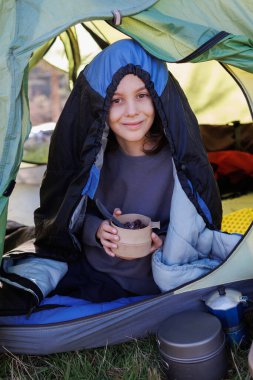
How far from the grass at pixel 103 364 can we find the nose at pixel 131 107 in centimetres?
61

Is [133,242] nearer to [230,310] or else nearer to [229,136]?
[230,310]

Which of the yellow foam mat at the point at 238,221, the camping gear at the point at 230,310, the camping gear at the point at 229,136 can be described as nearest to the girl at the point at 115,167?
the camping gear at the point at 230,310

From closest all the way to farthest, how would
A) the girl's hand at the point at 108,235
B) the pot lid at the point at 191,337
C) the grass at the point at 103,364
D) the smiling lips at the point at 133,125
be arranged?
the pot lid at the point at 191,337 → the grass at the point at 103,364 → the girl's hand at the point at 108,235 → the smiling lips at the point at 133,125

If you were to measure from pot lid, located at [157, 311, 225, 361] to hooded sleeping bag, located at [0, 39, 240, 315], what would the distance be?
22 centimetres

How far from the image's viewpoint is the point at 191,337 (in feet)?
4.71

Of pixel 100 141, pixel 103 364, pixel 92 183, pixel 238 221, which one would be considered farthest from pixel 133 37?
pixel 238 221

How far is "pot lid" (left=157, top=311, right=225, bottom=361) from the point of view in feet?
4.66

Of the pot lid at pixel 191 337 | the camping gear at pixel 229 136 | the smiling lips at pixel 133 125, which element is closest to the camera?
the pot lid at pixel 191 337

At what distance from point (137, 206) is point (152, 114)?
Result: 10.9 inches

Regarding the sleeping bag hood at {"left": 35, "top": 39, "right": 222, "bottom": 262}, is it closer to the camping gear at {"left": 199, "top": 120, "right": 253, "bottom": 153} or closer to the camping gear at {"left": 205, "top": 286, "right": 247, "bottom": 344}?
the camping gear at {"left": 205, "top": 286, "right": 247, "bottom": 344}

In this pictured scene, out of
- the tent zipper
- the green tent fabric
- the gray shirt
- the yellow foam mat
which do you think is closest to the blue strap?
the gray shirt

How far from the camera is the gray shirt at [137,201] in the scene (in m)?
1.82

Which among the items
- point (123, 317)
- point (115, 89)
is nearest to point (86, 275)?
point (123, 317)

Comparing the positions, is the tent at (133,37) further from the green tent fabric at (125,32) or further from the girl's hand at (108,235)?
the girl's hand at (108,235)
